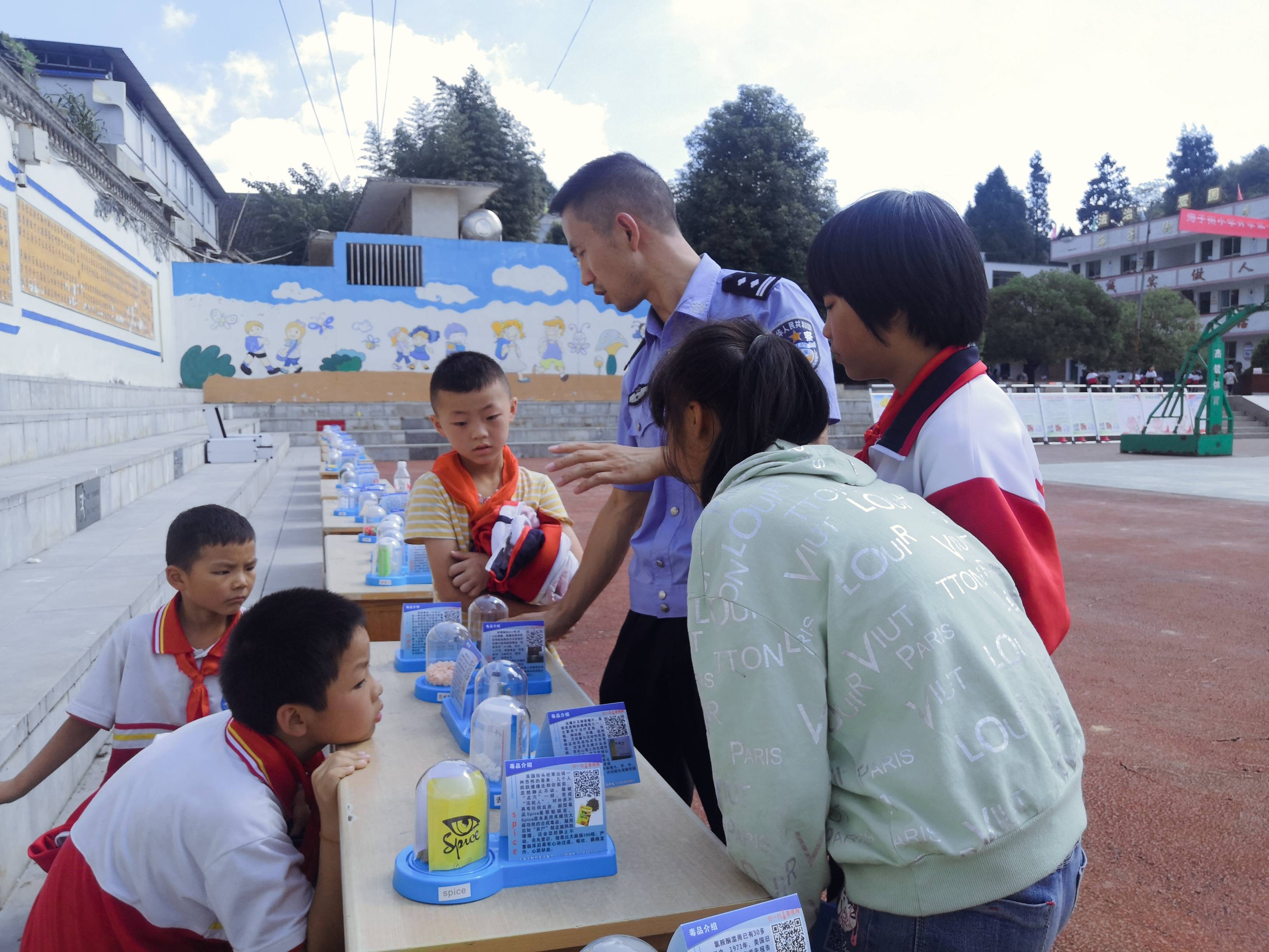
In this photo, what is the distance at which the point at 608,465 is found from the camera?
171 cm

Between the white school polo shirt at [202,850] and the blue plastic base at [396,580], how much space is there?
206 cm

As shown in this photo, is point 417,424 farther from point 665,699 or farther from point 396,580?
point 665,699

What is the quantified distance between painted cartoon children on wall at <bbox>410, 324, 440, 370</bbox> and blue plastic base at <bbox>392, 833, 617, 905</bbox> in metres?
18.8

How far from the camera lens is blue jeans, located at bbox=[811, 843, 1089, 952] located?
41.5 inches

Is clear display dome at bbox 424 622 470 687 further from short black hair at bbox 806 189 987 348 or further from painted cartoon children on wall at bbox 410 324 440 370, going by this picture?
painted cartoon children on wall at bbox 410 324 440 370

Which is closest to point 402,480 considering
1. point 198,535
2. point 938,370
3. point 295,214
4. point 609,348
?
point 198,535

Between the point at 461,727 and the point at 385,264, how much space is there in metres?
18.9

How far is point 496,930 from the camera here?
1.13 meters

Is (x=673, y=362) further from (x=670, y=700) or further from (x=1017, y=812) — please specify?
(x=670, y=700)

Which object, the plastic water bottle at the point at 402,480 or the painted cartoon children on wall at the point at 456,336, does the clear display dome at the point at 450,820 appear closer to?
the plastic water bottle at the point at 402,480

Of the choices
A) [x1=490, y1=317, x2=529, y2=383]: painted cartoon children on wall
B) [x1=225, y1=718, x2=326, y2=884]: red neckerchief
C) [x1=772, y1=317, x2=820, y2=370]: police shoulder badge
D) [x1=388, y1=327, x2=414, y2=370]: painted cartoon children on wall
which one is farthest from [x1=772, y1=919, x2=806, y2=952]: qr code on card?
[x1=490, y1=317, x2=529, y2=383]: painted cartoon children on wall

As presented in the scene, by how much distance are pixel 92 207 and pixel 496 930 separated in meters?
12.3

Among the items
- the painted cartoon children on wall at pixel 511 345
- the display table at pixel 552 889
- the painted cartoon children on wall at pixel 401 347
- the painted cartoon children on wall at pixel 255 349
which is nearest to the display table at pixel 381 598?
the display table at pixel 552 889

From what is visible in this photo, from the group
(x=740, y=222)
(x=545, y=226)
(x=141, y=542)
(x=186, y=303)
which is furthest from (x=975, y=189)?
(x=141, y=542)
